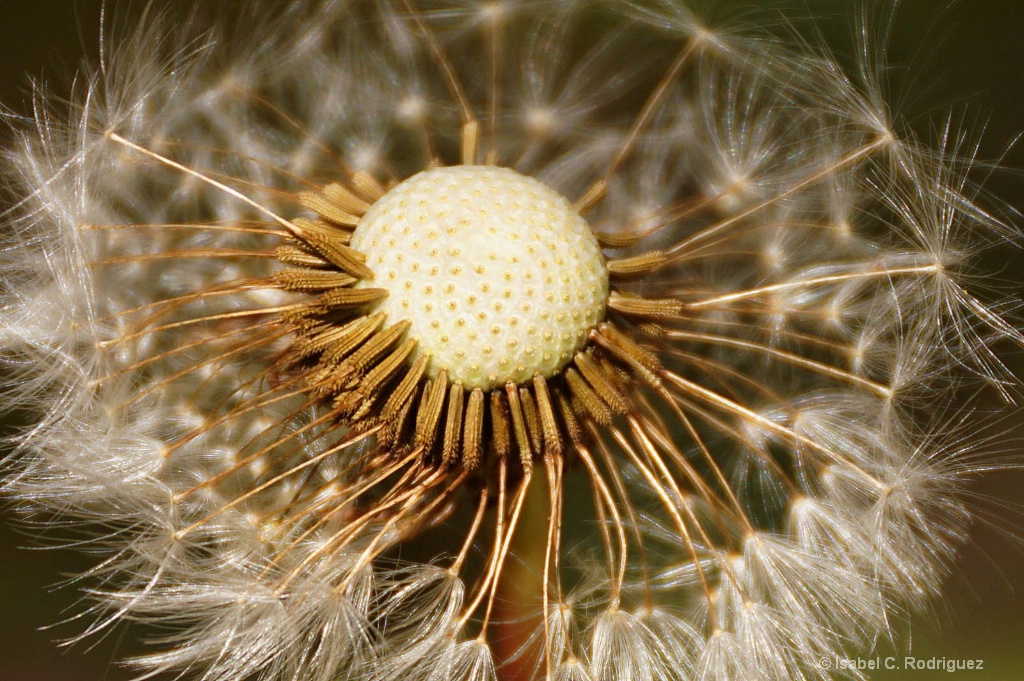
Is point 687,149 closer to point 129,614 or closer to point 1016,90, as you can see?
point 1016,90

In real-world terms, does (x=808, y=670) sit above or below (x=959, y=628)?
above

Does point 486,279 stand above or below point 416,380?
above

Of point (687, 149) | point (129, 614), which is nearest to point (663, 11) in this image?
point (687, 149)

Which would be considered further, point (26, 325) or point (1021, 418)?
point (1021, 418)

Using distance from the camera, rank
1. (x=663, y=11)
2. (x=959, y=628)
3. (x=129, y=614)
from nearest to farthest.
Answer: (x=129, y=614), (x=663, y=11), (x=959, y=628)
